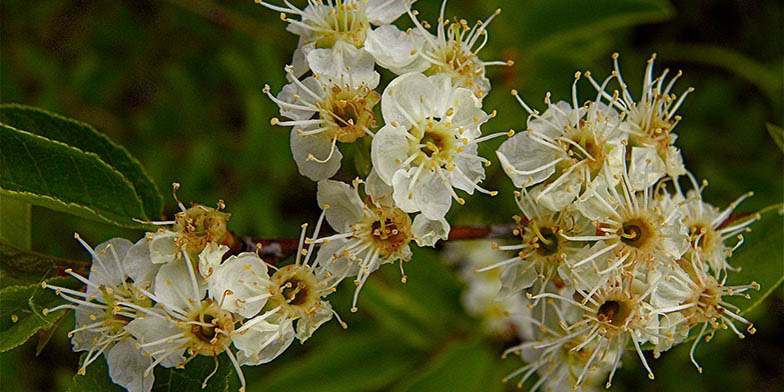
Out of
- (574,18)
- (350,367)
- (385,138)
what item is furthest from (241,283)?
(574,18)

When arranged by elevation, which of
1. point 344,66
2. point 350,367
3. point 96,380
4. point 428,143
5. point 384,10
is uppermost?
point 384,10

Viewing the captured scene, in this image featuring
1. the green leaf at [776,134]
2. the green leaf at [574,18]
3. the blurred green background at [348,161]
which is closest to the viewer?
the green leaf at [776,134]

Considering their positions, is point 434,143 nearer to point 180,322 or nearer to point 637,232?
point 637,232

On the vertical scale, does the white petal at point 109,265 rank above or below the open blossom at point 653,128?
below

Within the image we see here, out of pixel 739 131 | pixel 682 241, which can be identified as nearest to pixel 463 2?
pixel 739 131

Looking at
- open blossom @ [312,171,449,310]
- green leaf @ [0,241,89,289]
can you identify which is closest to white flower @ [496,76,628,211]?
open blossom @ [312,171,449,310]

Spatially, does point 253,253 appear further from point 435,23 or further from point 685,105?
point 685,105

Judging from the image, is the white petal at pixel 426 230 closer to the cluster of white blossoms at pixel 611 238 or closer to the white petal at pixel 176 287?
the cluster of white blossoms at pixel 611 238

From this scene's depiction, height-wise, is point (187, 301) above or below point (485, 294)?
above

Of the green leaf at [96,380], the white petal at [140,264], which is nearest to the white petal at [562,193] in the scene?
the white petal at [140,264]
